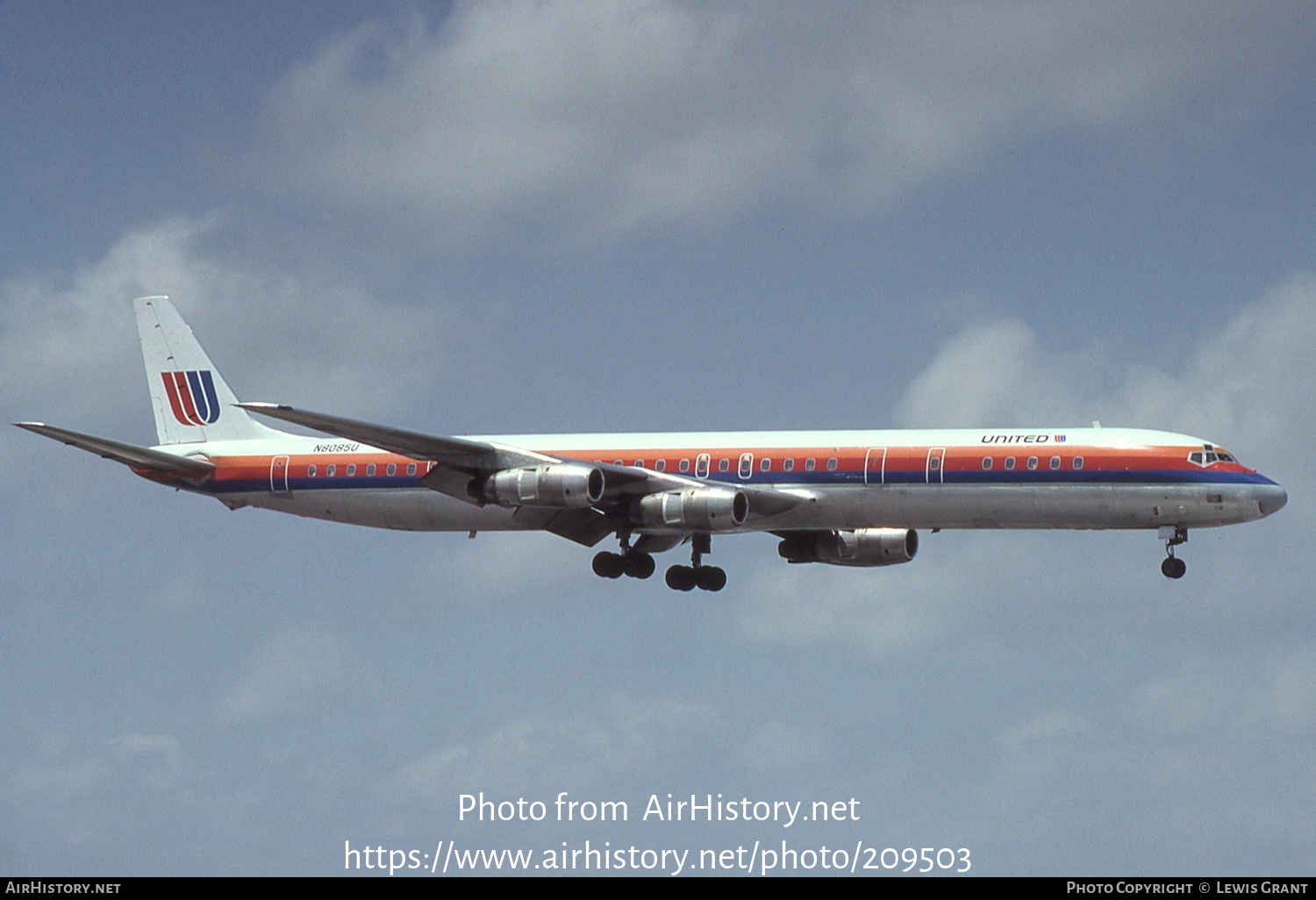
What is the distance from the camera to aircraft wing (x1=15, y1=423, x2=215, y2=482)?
6278 centimetres

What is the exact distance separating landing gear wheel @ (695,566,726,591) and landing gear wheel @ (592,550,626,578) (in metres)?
2.90

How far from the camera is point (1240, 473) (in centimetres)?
5556

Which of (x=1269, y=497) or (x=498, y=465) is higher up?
(x=498, y=465)

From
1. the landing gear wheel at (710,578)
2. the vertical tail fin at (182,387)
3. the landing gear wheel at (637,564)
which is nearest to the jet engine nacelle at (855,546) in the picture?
the landing gear wheel at (710,578)

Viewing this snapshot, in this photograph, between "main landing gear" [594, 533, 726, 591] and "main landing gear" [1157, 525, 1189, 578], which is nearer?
"main landing gear" [1157, 525, 1189, 578]

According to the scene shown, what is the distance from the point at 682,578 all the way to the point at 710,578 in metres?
1.09

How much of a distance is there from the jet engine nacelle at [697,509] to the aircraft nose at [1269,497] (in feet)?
53.0

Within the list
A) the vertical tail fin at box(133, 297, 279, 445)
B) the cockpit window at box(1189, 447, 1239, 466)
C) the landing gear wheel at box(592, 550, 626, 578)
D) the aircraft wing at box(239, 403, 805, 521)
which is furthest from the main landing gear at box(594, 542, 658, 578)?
the cockpit window at box(1189, 447, 1239, 466)

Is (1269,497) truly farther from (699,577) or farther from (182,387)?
(182,387)

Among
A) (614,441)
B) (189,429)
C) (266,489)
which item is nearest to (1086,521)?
(614,441)

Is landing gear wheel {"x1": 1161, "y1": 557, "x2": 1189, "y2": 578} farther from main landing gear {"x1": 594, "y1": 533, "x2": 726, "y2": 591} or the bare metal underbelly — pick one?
main landing gear {"x1": 594, "y1": 533, "x2": 726, "y2": 591}

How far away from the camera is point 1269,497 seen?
55375mm

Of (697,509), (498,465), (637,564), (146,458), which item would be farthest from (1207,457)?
(146,458)

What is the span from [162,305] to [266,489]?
10.6m
